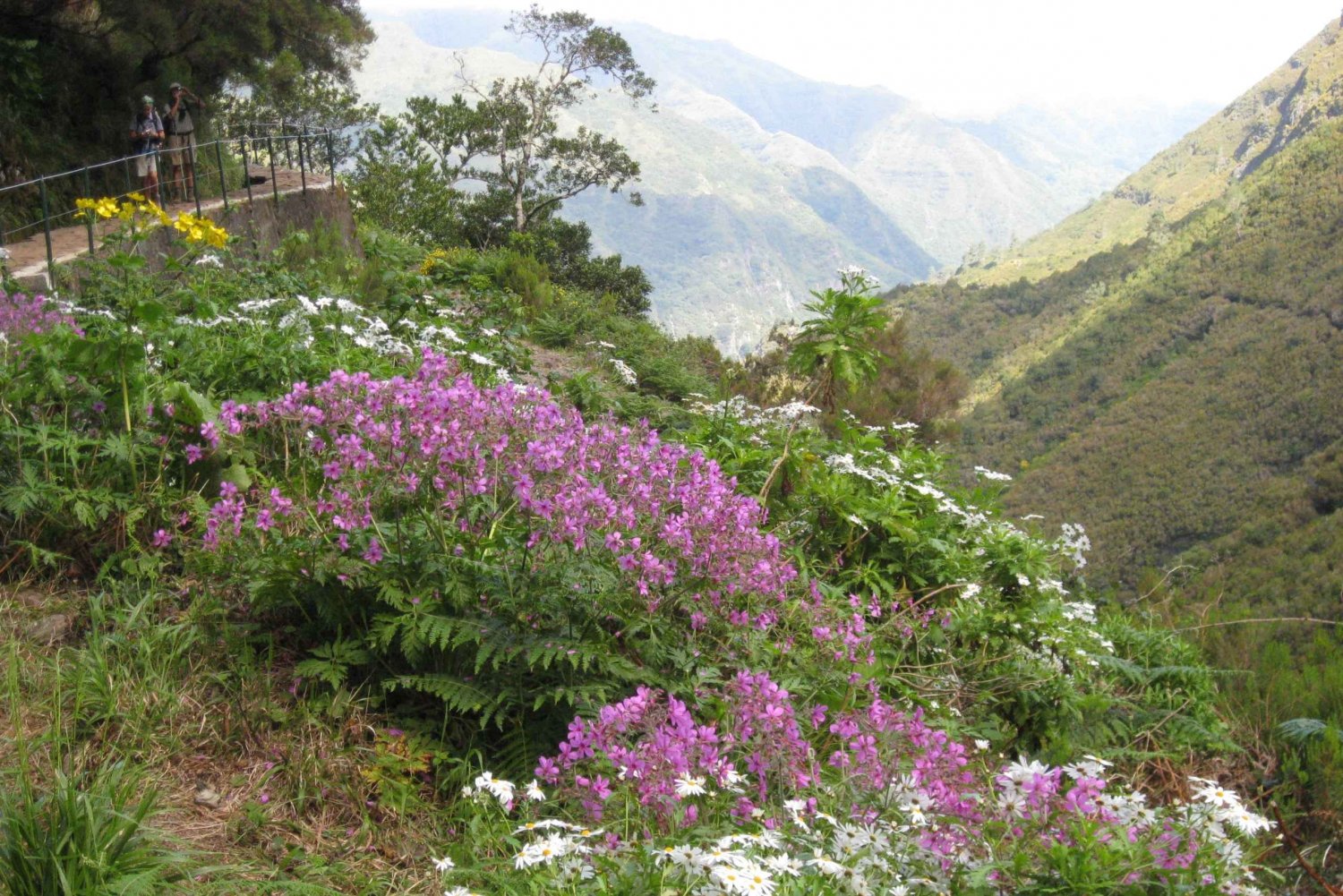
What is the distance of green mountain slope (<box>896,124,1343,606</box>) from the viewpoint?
66375 mm

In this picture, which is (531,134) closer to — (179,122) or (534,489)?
(179,122)

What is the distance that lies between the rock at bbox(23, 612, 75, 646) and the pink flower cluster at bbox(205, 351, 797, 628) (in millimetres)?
658

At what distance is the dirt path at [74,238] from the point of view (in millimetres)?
7070

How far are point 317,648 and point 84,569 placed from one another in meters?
1.25

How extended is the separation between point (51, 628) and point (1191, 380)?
10809cm

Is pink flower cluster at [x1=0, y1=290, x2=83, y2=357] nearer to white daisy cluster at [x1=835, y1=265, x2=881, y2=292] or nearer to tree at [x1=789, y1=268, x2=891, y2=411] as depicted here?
tree at [x1=789, y1=268, x2=891, y2=411]

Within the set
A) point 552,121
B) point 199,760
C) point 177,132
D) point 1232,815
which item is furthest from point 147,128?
point 552,121

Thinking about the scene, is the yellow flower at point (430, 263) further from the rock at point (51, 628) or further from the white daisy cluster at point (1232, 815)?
the white daisy cluster at point (1232, 815)

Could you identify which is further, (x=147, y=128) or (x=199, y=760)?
(x=147, y=128)

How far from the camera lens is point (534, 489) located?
2.79 m

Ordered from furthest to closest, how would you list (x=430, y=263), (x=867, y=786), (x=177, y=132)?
(x=177, y=132), (x=430, y=263), (x=867, y=786)

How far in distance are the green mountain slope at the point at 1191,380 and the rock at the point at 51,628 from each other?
46248 millimetres

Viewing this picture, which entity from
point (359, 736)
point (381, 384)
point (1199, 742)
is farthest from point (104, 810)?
point (1199, 742)

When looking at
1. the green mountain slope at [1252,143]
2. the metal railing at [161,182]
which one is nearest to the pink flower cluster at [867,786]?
the metal railing at [161,182]
